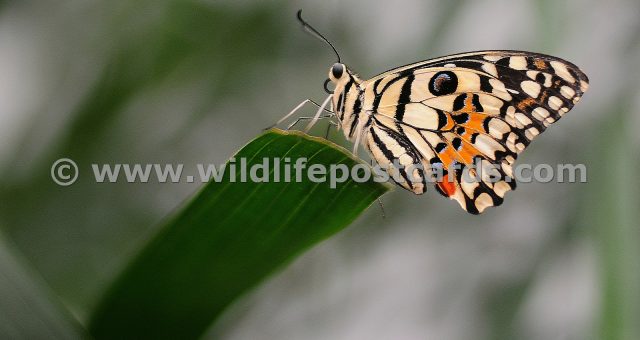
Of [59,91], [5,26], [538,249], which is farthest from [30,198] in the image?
[538,249]

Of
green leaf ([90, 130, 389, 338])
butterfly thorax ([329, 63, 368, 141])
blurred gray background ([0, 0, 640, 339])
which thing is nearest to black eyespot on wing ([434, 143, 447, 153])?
butterfly thorax ([329, 63, 368, 141])

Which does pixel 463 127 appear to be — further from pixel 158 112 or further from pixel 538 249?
pixel 158 112

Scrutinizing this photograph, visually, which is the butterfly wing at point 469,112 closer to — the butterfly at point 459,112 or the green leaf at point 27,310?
the butterfly at point 459,112

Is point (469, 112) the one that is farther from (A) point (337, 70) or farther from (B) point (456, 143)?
(A) point (337, 70)

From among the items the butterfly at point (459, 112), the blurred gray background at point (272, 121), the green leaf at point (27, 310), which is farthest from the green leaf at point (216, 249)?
the blurred gray background at point (272, 121)

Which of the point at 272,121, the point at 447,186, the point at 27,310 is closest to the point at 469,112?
the point at 447,186

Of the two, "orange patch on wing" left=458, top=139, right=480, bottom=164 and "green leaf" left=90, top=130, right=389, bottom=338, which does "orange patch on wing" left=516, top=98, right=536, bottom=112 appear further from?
"green leaf" left=90, top=130, right=389, bottom=338
